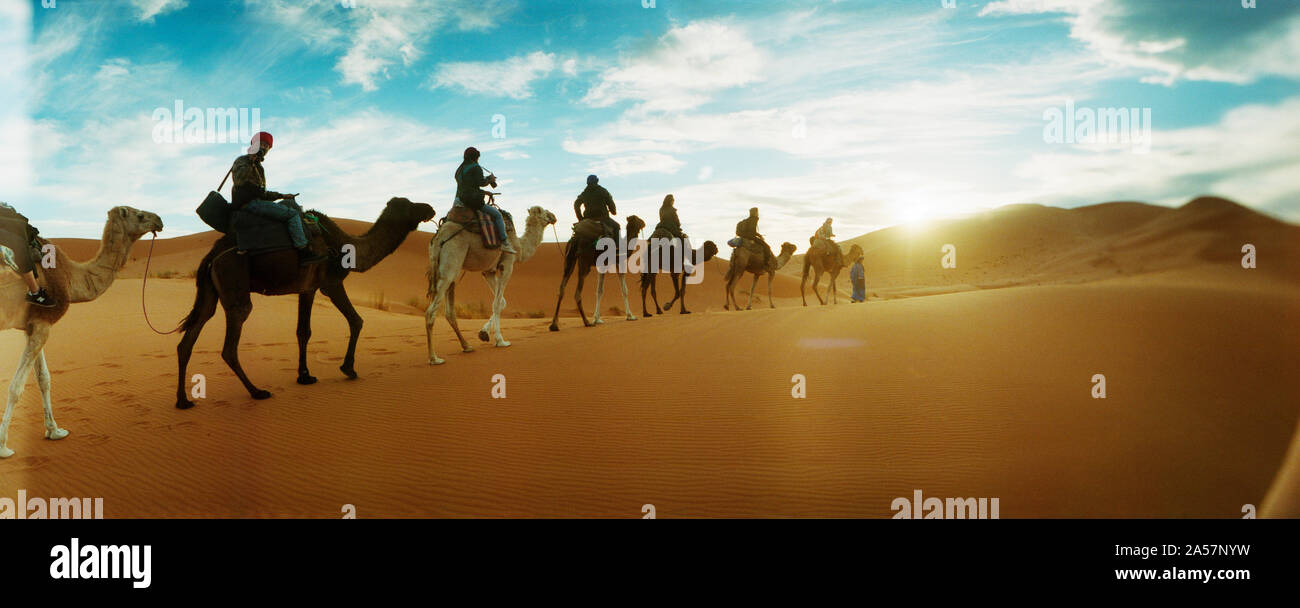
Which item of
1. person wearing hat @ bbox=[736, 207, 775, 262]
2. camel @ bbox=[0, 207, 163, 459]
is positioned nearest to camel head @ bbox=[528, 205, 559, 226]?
camel @ bbox=[0, 207, 163, 459]

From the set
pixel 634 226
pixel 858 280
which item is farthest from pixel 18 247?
pixel 858 280

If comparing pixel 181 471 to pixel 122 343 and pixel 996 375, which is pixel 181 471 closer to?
pixel 996 375

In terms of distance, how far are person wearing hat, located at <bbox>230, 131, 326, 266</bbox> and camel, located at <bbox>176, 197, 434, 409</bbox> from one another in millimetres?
353

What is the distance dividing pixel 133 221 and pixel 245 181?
119 centimetres

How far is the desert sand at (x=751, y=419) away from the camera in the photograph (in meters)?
4.95

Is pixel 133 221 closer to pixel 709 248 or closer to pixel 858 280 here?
pixel 709 248

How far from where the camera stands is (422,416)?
7.10 metres

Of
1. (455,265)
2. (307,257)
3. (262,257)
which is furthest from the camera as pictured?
(455,265)

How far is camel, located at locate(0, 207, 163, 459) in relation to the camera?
231 inches

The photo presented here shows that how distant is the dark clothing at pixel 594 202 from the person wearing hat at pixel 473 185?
158 inches

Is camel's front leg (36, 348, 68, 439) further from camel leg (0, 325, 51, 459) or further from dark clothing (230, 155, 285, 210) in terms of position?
dark clothing (230, 155, 285, 210)

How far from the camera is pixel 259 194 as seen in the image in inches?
309

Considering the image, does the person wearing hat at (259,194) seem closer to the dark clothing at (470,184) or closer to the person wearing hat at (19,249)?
the person wearing hat at (19,249)

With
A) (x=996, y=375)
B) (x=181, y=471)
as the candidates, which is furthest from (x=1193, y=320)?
(x=181, y=471)
